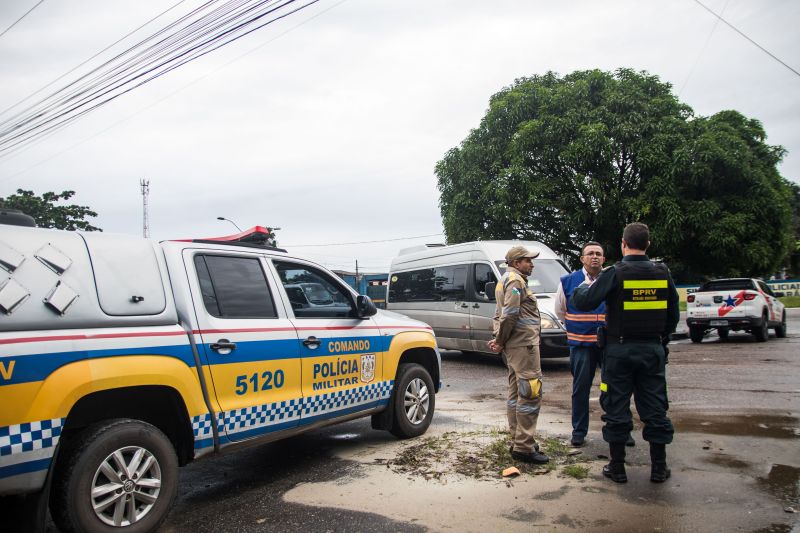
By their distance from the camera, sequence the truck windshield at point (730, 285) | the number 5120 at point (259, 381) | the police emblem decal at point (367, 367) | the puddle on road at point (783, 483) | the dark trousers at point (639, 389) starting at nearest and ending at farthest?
the puddle on road at point (783, 483)
the number 5120 at point (259, 381)
the dark trousers at point (639, 389)
the police emblem decal at point (367, 367)
the truck windshield at point (730, 285)

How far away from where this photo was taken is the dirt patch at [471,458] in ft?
15.5

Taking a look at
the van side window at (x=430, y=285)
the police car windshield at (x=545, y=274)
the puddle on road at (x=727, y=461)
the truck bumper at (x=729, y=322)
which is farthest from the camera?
the truck bumper at (x=729, y=322)

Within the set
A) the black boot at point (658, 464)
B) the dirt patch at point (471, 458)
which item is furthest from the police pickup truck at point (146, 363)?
the black boot at point (658, 464)

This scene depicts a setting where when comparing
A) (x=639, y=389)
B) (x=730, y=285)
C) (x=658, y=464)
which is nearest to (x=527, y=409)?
(x=639, y=389)

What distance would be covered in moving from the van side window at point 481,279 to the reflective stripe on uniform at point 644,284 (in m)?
6.77

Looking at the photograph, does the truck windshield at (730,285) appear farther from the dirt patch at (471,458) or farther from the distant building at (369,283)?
the distant building at (369,283)

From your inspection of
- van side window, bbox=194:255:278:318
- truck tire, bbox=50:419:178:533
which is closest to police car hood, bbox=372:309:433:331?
van side window, bbox=194:255:278:318

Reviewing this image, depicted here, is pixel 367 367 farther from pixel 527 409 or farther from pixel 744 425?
pixel 744 425

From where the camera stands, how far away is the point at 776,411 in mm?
6613

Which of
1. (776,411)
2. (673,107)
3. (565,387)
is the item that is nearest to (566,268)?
(565,387)

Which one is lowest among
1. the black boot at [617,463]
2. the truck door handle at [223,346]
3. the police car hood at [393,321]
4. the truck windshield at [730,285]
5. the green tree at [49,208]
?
the black boot at [617,463]

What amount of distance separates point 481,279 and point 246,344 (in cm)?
774

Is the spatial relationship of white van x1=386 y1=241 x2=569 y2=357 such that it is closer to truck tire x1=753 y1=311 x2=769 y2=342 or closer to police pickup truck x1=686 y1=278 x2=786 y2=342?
police pickup truck x1=686 y1=278 x2=786 y2=342

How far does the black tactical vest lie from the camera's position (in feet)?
14.2
